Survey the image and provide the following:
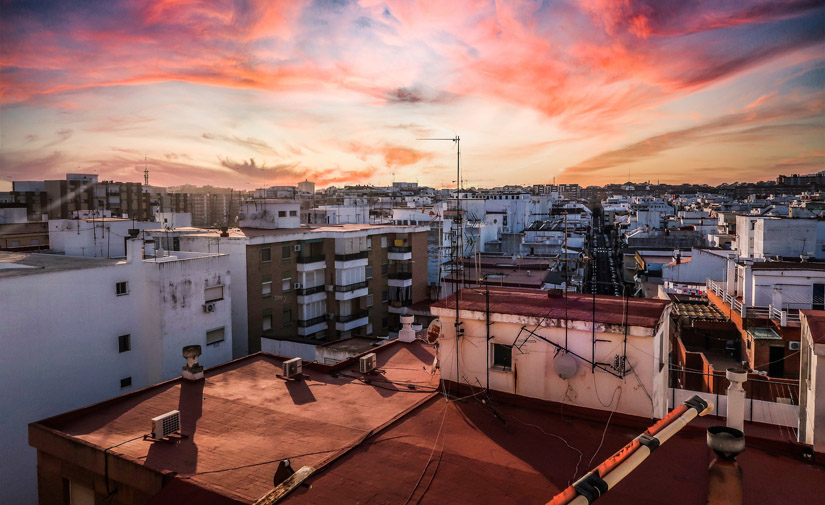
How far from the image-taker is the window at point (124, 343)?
1939cm

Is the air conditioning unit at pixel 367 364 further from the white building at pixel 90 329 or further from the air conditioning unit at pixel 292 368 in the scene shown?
the white building at pixel 90 329

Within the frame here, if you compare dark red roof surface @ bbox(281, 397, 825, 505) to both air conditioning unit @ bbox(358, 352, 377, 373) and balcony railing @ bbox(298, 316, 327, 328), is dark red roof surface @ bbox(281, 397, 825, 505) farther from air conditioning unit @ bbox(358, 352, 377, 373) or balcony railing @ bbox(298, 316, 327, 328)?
balcony railing @ bbox(298, 316, 327, 328)

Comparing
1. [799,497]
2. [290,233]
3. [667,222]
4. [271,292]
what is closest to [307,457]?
[799,497]

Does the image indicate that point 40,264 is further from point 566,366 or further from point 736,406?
point 736,406

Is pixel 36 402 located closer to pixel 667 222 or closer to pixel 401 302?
pixel 401 302

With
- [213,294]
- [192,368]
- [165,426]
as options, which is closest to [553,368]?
[165,426]

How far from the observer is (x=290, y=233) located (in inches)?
1213

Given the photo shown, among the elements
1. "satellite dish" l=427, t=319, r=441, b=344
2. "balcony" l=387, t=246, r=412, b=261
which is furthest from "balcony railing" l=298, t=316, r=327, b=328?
→ "satellite dish" l=427, t=319, r=441, b=344

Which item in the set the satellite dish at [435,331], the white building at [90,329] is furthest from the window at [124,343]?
the satellite dish at [435,331]

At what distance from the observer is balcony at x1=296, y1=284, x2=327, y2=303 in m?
31.0

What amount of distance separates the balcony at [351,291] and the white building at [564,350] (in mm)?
20182

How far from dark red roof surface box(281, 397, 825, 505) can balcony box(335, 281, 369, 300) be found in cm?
2203

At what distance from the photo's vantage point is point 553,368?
11172 mm

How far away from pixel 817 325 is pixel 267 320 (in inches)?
954
